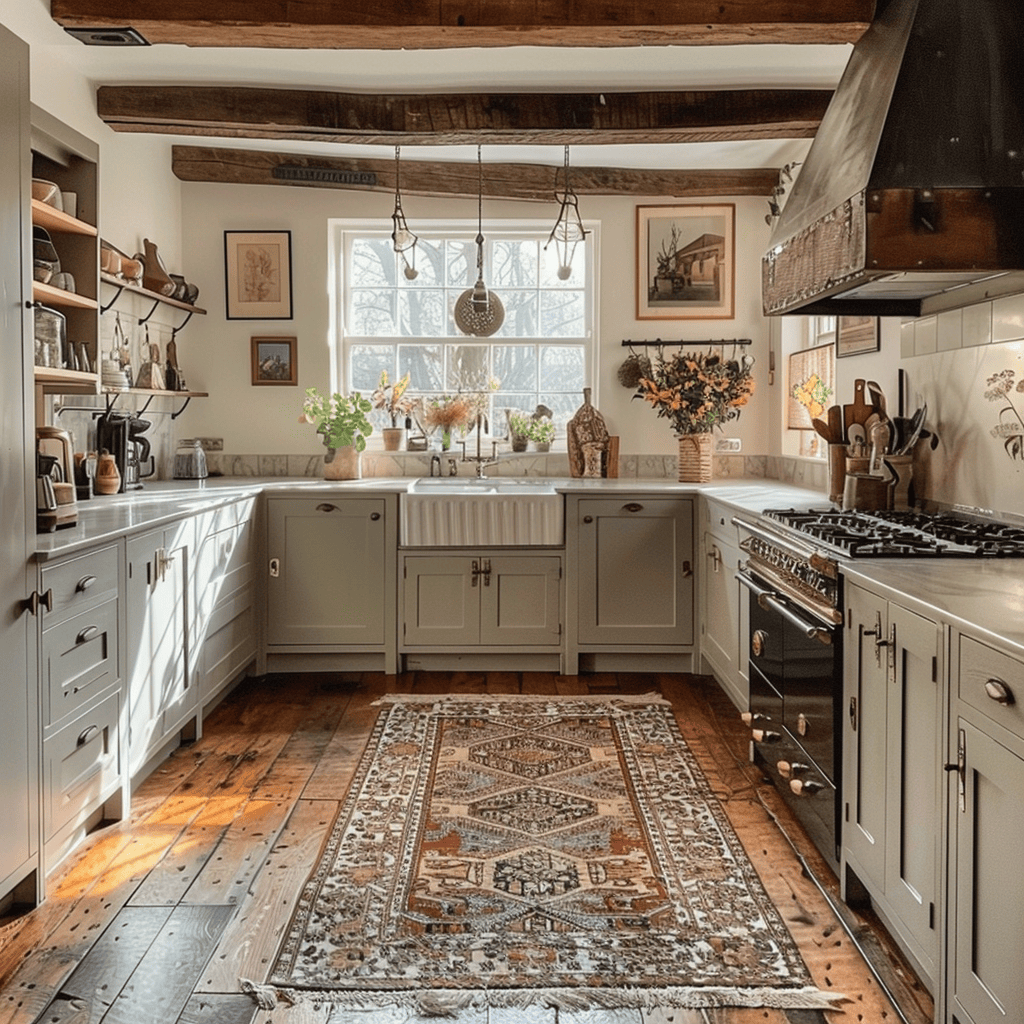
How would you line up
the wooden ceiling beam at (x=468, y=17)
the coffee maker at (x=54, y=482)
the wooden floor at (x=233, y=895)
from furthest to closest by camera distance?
the wooden ceiling beam at (x=468, y=17), the coffee maker at (x=54, y=482), the wooden floor at (x=233, y=895)

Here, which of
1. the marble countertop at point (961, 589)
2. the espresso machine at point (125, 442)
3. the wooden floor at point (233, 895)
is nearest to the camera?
the marble countertop at point (961, 589)

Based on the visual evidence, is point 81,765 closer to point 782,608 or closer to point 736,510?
point 782,608

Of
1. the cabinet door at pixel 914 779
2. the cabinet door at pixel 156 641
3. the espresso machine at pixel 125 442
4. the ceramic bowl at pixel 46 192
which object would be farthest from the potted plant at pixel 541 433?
the cabinet door at pixel 914 779

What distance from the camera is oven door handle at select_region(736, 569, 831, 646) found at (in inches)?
103

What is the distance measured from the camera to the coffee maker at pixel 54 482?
9.20 feet

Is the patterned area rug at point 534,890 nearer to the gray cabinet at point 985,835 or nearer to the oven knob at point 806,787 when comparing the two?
the oven knob at point 806,787

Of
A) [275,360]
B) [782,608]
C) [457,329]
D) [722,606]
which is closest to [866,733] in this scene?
[782,608]

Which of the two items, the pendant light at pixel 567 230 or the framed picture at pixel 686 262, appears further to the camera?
the framed picture at pixel 686 262

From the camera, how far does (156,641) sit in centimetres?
337

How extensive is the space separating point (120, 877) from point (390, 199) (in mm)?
3922

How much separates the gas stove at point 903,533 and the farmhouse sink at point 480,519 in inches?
55.6

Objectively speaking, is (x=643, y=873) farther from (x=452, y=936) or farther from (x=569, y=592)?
(x=569, y=592)

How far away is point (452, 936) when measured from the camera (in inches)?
91.9

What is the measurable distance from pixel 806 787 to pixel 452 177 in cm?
381
